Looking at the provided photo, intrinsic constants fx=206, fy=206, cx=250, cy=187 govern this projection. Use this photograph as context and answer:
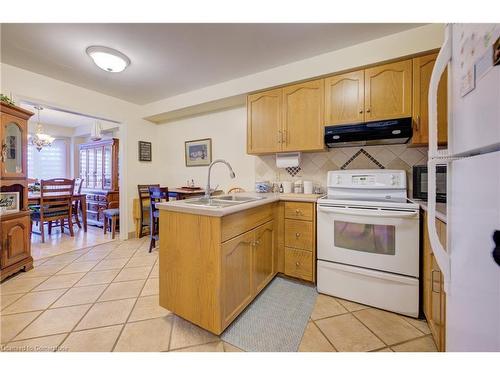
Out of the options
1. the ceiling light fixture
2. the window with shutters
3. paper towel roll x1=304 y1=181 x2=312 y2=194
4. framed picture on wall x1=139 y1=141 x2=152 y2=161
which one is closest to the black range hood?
paper towel roll x1=304 y1=181 x2=312 y2=194

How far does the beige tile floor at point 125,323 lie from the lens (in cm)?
124

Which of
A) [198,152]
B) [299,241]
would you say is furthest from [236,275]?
[198,152]

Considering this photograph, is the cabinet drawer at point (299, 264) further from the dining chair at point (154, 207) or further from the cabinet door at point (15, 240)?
the cabinet door at point (15, 240)

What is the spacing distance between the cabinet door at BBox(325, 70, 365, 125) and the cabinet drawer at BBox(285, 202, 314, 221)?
0.85 m

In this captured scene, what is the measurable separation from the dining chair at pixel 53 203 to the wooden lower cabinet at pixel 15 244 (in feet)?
4.33

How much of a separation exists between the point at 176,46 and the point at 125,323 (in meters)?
2.33

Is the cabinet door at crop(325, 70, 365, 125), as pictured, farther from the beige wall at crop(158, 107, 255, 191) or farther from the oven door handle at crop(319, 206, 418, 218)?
the beige wall at crop(158, 107, 255, 191)

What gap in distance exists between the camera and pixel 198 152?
3410mm

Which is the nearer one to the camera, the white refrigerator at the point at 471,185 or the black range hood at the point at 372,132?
the white refrigerator at the point at 471,185

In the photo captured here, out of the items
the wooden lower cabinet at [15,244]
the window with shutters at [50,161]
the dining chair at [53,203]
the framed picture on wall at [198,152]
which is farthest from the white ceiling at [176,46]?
the window with shutters at [50,161]

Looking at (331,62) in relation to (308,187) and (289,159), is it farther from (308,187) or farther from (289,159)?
(308,187)
